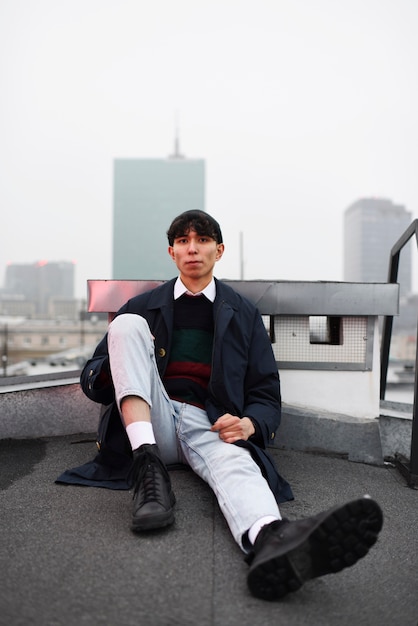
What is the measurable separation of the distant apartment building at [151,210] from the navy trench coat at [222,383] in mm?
176738

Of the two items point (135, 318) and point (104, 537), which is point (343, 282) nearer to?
point (135, 318)

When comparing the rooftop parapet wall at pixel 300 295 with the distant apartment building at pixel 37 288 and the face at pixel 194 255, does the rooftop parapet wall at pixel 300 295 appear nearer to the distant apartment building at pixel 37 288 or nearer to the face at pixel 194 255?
the face at pixel 194 255

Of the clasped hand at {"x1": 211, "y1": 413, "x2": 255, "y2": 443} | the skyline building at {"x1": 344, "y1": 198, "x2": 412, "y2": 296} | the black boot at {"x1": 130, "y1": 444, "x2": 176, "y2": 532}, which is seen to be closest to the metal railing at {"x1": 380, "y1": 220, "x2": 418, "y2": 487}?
the clasped hand at {"x1": 211, "y1": 413, "x2": 255, "y2": 443}

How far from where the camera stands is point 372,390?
322 cm

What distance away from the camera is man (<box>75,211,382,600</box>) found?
145 cm

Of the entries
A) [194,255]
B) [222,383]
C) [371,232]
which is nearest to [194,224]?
[194,255]

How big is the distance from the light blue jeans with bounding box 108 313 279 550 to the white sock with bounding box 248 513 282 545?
13 mm

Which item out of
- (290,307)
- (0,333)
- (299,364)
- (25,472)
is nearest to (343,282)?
(290,307)

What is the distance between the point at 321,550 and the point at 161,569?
0.48 meters

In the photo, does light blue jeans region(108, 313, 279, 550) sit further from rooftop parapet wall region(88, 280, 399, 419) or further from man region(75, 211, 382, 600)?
rooftop parapet wall region(88, 280, 399, 419)

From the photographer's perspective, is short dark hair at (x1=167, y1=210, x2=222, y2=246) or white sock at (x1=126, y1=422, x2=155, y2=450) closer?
white sock at (x1=126, y1=422, x2=155, y2=450)

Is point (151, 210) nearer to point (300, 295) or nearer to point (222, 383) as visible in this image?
point (300, 295)

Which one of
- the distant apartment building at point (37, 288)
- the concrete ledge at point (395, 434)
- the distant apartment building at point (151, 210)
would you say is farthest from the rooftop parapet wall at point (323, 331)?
the distant apartment building at point (151, 210)

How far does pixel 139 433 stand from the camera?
202 centimetres
